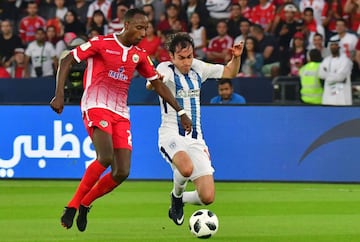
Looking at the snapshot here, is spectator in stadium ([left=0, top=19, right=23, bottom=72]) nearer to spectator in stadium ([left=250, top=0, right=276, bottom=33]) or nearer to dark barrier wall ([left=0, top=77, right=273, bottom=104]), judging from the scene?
dark barrier wall ([left=0, top=77, right=273, bottom=104])

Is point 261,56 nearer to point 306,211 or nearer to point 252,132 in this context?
point 252,132

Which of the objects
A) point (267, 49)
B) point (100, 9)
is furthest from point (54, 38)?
point (267, 49)

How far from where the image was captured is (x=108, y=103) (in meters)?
9.93

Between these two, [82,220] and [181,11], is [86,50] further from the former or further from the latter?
[181,11]

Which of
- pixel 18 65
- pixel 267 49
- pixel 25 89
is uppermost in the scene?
pixel 267 49

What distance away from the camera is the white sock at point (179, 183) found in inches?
413

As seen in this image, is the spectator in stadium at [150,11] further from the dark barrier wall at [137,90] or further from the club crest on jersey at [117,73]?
the club crest on jersey at [117,73]

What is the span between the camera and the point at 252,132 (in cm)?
1568

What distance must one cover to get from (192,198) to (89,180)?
1.29 m

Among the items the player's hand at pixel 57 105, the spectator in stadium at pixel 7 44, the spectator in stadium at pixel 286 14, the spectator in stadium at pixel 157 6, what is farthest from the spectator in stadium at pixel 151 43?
the player's hand at pixel 57 105

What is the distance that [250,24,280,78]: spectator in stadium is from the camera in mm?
19766

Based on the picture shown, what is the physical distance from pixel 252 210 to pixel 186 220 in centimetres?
117

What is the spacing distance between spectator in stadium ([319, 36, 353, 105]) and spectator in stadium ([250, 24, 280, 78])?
145cm

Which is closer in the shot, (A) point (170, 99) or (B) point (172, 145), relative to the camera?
(A) point (170, 99)
